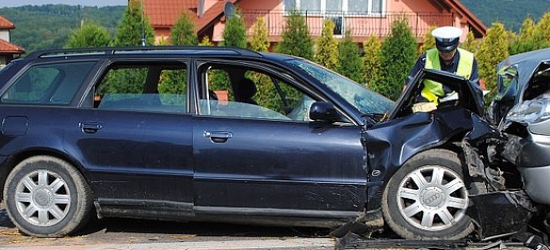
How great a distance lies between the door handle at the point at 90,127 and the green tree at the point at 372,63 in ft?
37.0

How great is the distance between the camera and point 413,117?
4973 mm

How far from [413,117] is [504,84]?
1.50 m

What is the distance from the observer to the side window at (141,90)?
17.4 ft

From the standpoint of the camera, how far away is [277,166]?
4.91 m

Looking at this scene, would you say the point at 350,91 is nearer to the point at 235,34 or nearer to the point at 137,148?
the point at 137,148

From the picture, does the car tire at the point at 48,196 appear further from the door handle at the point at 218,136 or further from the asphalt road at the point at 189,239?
the door handle at the point at 218,136

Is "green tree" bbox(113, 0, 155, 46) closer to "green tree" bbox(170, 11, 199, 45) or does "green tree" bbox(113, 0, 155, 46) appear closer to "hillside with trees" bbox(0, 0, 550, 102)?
"hillside with trees" bbox(0, 0, 550, 102)

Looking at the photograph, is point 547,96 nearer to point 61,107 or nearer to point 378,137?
point 378,137

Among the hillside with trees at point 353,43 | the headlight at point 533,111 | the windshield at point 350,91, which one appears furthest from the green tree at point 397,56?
the headlight at point 533,111

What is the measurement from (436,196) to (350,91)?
4.26 feet

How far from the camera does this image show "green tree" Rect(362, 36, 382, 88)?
52.2 ft

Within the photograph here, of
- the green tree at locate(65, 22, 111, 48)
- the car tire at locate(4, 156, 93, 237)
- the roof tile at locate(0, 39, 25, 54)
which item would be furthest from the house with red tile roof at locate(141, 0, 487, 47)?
the roof tile at locate(0, 39, 25, 54)

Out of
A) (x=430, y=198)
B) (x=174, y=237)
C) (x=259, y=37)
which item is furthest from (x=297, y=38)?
(x=430, y=198)

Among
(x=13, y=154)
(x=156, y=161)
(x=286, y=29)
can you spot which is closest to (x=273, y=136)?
(x=156, y=161)
